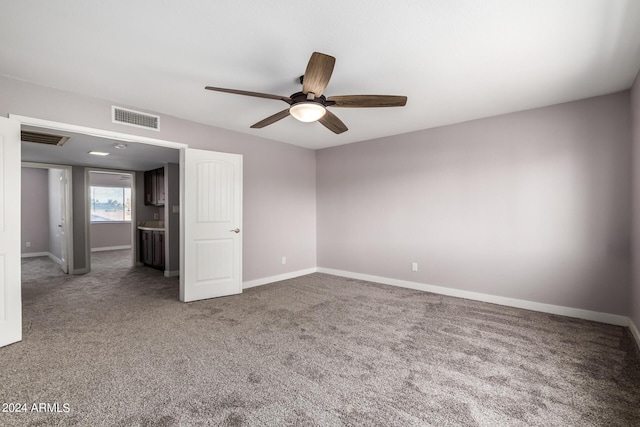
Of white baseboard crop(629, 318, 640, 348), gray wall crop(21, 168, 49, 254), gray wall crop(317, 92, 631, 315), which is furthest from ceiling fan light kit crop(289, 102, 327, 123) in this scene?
gray wall crop(21, 168, 49, 254)

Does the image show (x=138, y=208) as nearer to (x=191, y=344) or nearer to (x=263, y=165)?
(x=263, y=165)

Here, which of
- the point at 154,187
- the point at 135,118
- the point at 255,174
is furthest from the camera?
the point at 154,187

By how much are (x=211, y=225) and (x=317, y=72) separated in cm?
280

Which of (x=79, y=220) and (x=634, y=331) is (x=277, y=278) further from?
(x=634, y=331)

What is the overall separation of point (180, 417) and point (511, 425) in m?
1.89

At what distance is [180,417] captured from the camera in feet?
5.79

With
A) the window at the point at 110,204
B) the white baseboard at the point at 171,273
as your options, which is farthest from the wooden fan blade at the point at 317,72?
the window at the point at 110,204

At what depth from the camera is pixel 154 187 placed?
6766mm

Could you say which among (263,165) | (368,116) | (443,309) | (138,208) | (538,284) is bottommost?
(443,309)

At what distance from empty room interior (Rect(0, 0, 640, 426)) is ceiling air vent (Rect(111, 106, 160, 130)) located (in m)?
0.03

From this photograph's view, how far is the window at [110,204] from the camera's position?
31.9 ft

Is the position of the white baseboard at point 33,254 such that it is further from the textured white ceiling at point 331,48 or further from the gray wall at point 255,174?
the textured white ceiling at point 331,48

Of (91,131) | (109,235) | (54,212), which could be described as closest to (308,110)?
(91,131)

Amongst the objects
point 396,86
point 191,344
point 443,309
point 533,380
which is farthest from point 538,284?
point 191,344
